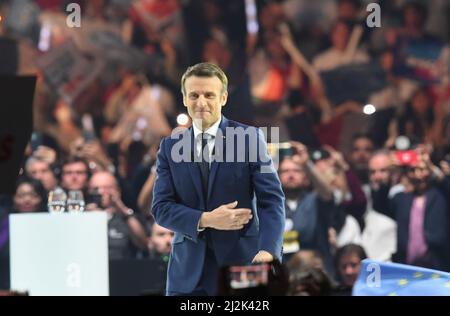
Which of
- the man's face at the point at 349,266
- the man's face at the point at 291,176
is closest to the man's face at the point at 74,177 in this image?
the man's face at the point at 291,176

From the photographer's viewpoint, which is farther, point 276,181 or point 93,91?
point 93,91

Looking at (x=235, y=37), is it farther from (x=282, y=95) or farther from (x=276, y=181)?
(x=276, y=181)

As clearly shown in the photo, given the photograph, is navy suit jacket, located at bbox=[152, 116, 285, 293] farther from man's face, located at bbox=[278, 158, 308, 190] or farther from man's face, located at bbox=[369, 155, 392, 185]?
man's face, located at bbox=[369, 155, 392, 185]

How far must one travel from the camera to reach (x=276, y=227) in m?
3.11

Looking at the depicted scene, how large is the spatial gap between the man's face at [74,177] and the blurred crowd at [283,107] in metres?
0.01

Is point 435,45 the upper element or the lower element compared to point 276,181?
upper

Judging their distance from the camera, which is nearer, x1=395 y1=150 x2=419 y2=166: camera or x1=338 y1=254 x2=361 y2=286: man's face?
x1=338 y1=254 x2=361 y2=286: man's face

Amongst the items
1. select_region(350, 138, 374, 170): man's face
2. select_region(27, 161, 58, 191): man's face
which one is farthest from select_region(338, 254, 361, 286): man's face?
select_region(27, 161, 58, 191): man's face

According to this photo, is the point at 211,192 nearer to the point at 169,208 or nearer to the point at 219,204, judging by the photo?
the point at 219,204

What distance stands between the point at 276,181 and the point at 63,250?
1.75 m

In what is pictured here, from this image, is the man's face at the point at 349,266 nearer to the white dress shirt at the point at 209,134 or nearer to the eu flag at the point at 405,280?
the white dress shirt at the point at 209,134

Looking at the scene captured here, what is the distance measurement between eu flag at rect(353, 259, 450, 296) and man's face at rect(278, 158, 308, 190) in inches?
174

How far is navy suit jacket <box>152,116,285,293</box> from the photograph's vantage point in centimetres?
312

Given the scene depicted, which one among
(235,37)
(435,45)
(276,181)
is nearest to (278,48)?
(235,37)
